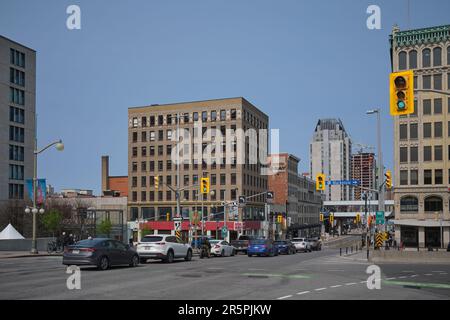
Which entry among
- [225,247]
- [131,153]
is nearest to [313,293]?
[225,247]

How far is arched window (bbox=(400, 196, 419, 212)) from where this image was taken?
7362 cm

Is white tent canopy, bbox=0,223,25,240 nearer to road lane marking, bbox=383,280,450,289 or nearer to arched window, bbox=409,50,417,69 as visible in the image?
road lane marking, bbox=383,280,450,289

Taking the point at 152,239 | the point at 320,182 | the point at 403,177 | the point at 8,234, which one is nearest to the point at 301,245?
the point at 320,182

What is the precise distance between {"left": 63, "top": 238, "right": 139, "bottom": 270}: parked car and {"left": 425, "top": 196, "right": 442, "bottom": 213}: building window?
57.0m

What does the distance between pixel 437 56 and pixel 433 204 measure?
19.8 metres

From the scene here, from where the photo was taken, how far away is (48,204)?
9481cm

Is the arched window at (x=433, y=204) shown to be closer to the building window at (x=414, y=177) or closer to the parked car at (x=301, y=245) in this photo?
the building window at (x=414, y=177)

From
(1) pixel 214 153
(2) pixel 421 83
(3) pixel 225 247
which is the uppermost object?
(2) pixel 421 83

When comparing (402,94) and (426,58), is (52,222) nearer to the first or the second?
(426,58)

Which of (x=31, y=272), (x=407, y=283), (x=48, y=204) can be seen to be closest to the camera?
(x=407, y=283)

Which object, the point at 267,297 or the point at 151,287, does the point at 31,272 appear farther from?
the point at 267,297

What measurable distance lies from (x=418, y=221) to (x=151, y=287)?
6050 cm

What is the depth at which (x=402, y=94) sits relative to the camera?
17047 millimetres

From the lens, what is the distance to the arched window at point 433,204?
72.6 m
